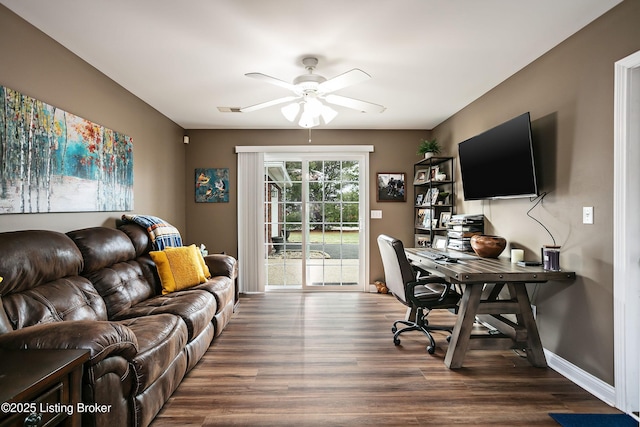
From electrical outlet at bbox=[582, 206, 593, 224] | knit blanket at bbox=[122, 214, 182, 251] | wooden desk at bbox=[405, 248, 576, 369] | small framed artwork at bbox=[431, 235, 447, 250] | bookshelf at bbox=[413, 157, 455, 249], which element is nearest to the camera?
electrical outlet at bbox=[582, 206, 593, 224]

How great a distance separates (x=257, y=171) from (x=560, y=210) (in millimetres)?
3773

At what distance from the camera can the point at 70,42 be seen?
2.52 metres

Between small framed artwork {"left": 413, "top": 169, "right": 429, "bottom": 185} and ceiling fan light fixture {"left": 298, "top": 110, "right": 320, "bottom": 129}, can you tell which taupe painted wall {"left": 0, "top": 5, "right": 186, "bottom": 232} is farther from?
small framed artwork {"left": 413, "top": 169, "right": 429, "bottom": 185}

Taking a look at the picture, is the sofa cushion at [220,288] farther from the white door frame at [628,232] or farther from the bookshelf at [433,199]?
the white door frame at [628,232]

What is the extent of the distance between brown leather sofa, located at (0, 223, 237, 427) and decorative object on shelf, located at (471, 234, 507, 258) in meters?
2.48

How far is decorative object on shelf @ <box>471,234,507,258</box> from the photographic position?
310 cm

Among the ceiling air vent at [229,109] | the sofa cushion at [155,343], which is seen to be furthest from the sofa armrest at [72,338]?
the ceiling air vent at [229,109]

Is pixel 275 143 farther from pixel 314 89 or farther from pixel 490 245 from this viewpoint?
pixel 490 245

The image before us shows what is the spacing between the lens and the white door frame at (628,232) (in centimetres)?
201

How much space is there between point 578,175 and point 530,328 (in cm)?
121

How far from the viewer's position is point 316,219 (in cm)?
520

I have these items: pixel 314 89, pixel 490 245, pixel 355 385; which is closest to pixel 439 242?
pixel 490 245

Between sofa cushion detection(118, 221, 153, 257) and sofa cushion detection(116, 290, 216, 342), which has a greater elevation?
sofa cushion detection(118, 221, 153, 257)

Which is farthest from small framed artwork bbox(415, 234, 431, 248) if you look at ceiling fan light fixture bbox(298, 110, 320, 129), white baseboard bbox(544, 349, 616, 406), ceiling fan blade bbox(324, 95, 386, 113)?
ceiling fan light fixture bbox(298, 110, 320, 129)
